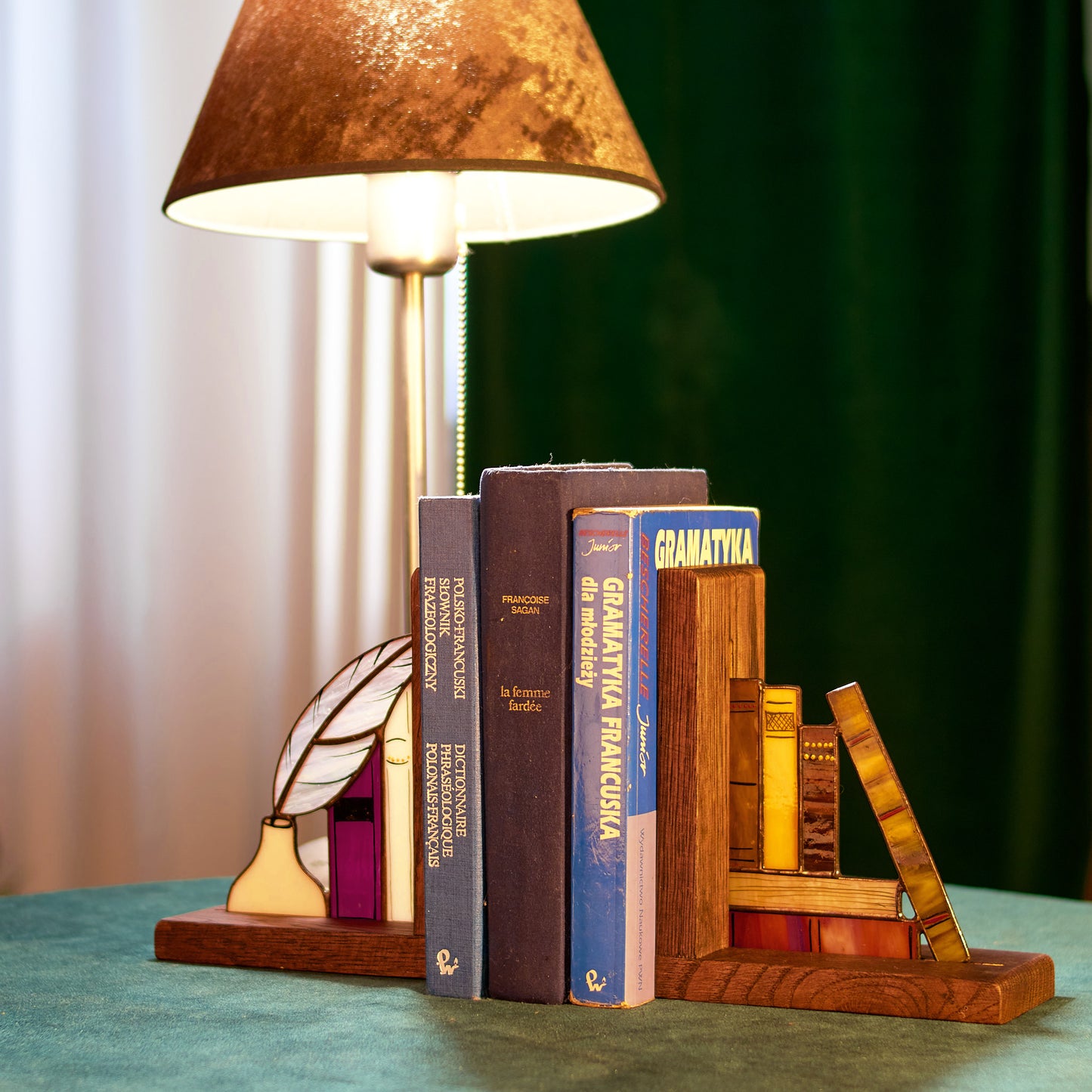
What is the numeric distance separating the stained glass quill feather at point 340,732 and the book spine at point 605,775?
0.15 m

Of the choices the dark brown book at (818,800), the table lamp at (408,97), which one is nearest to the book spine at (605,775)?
the dark brown book at (818,800)

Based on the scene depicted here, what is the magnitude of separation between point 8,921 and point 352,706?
325 mm

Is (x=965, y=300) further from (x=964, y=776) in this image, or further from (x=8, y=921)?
(x=8, y=921)

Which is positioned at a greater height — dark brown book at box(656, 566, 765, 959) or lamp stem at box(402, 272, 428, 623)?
lamp stem at box(402, 272, 428, 623)

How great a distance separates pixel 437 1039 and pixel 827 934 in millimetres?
239

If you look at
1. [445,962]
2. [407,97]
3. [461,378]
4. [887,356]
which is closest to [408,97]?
[407,97]

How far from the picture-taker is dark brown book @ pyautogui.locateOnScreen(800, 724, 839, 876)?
2.87 feet

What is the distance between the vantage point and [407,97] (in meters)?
0.91

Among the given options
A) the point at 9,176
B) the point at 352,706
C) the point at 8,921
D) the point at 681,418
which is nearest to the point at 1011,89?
the point at 681,418

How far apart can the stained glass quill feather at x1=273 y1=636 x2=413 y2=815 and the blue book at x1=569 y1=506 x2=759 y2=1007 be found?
0.51 ft

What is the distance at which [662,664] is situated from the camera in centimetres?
86

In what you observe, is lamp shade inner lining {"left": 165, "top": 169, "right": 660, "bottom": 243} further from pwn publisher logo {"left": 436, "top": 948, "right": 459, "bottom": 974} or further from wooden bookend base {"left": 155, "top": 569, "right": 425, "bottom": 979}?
pwn publisher logo {"left": 436, "top": 948, "right": 459, "bottom": 974}

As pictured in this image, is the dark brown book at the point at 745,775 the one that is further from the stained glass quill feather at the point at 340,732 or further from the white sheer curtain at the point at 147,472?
the white sheer curtain at the point at 147,472

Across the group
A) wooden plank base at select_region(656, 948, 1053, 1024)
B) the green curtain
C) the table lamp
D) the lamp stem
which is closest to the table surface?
wooden plank base at select_region(656, 948, 1053, 1024)
